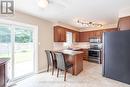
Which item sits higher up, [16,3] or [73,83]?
[16,3]

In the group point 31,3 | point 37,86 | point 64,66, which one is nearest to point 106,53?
point 64,66

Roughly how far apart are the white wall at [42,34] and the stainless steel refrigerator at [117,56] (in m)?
2.58

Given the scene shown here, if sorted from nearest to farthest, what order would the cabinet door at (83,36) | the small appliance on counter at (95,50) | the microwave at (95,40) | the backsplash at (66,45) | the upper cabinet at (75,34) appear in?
1. the upper cabinet at (75,34)
2. the backsplash at (66,45)
3. the small appliance on counter at (95,50)
4. the microwave at (95,40)
5. the cabinet door at (83,36)

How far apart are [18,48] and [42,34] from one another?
124 centimetres

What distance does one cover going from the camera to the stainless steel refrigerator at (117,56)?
3.18m

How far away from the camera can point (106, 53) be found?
148 inches

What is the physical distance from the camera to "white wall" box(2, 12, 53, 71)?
382cm

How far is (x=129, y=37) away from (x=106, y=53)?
3.16 ft

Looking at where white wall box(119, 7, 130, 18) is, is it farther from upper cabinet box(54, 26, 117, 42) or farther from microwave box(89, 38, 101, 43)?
microwave box(89, 38, 101, 43)

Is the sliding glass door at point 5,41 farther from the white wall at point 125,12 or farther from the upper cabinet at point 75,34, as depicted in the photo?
the white wall at point 125,12

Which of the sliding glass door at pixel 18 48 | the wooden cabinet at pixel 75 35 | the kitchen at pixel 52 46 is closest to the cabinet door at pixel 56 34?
the kitchen at pixel 52 46

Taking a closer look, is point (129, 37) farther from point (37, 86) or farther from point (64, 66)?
point (37, 86)

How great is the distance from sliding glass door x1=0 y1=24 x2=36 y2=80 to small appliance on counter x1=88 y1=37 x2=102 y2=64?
12.6ft

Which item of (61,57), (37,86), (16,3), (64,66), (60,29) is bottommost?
(37,86)
